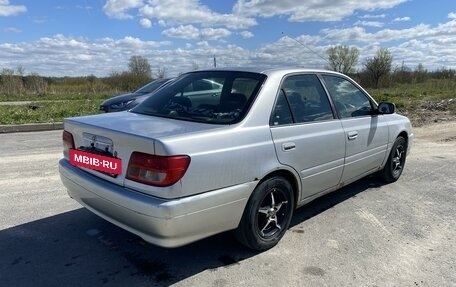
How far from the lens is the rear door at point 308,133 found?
3.52m

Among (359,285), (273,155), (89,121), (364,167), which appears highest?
(89,121)

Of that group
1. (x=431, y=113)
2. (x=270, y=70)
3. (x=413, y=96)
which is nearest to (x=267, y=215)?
(x=270, y=70)

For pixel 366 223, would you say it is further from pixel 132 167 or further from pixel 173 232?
pixel 132 167

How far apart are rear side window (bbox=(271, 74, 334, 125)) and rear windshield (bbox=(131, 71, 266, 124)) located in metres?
0.28

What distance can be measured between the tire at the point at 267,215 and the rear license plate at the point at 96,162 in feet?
3.61

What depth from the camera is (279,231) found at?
3.65 metres

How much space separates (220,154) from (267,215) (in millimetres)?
892

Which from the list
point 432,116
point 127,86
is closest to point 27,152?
point 432,116

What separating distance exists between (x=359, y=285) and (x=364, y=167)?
2.03 m

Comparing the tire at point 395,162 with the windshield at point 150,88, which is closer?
the tire at point 395,162

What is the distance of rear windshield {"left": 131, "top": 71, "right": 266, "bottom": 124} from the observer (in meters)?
3.39

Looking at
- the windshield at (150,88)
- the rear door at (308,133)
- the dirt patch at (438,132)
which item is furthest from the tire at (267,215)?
the windshield at (150,88)

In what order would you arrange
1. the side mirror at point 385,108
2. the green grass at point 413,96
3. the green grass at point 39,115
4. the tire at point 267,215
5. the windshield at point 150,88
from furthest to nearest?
the green grass at point 413,96, the green grass at point 39,115, the windshield at point 150,88, the side mirror at point 385,108, the tire at point 267,215

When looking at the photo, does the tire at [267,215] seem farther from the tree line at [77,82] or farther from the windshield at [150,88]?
the tree line at [77,82]
